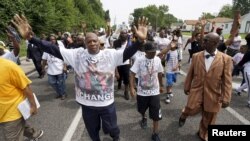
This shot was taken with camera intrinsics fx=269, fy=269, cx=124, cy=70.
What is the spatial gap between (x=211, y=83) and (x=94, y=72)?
2.01m

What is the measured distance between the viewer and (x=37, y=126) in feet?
18.5

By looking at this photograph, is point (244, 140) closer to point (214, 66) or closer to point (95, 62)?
point (214, 66)

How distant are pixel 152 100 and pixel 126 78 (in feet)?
10.3

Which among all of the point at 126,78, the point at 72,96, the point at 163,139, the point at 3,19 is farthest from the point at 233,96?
the point at 3,19

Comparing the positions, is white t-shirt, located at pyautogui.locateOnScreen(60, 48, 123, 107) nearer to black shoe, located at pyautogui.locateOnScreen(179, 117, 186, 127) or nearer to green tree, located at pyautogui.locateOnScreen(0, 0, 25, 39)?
black shoe, located at pyautogui.locateOnScreen(179, 117, 186, 127)

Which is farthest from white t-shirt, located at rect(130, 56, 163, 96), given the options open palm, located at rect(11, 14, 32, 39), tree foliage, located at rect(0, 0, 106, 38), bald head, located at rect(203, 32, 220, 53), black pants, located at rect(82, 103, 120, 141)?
tree foliage, located at rect(0, 0, 106, 38)

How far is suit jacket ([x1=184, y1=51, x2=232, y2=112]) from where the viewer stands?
170 inches

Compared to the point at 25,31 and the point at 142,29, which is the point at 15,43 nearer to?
the point at 25,31

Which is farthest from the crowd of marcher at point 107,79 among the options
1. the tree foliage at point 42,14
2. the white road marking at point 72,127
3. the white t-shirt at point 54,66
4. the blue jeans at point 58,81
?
the tree foliage at point 42,14

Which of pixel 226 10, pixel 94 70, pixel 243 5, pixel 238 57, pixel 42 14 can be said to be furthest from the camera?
pixel 226 10

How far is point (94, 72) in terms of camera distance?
3572 millimetres

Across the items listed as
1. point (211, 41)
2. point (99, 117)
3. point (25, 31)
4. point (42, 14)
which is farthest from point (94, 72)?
point (42, 14)

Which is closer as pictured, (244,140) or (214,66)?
(244,140)

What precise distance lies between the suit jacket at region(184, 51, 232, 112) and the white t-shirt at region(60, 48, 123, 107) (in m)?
1.58
